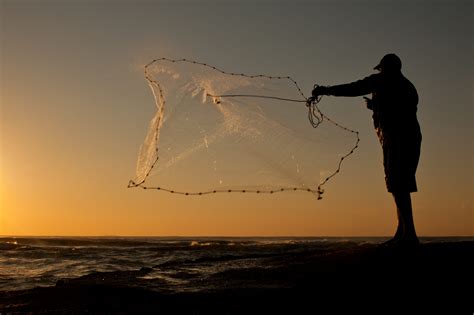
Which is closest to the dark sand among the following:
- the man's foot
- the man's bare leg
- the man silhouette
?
the man's foot

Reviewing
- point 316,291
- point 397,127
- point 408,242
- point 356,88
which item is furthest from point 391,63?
point 316,291

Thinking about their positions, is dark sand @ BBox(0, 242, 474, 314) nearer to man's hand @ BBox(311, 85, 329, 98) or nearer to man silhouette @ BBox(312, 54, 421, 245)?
man silhouette @ BBox(312, 54, 421, 245)

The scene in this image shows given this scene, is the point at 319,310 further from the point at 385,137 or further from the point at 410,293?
the point at 385,137

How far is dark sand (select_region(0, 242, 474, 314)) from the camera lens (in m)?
4.78

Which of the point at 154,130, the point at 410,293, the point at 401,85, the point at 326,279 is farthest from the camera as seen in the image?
the point at 154,130

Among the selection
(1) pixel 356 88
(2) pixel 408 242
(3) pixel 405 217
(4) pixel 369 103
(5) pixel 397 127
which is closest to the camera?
(2) pixel 408 242

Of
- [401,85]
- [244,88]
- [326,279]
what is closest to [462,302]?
[326,279]

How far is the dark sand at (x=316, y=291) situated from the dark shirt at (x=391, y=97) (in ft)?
6.16

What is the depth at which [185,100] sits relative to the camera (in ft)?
30.0

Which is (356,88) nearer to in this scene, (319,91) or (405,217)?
(319,91)

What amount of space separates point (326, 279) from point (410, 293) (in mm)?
987

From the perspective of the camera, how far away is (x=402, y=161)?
707 cm

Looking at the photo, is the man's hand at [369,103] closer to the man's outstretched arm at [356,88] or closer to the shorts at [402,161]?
the man's outstretched arm at [356,88]

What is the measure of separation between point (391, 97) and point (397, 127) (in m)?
0.48
